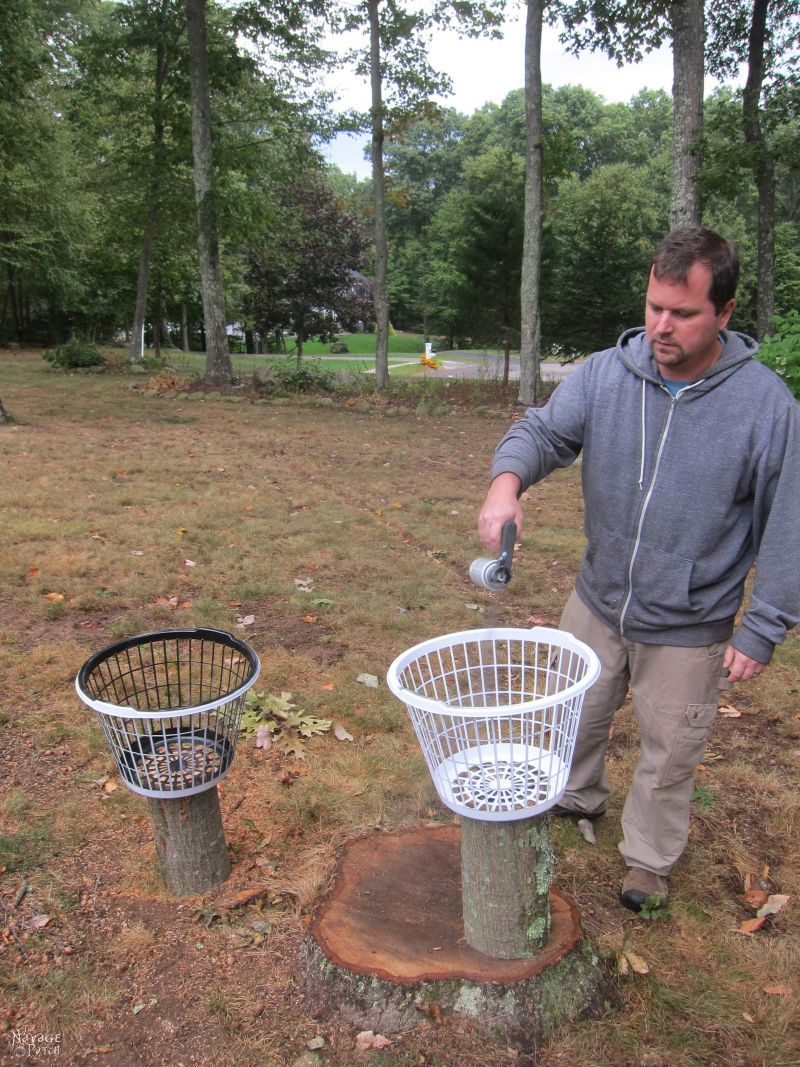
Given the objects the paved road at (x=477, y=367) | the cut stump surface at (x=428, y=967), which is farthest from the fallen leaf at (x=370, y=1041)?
the paved road at (x=477, y=367)

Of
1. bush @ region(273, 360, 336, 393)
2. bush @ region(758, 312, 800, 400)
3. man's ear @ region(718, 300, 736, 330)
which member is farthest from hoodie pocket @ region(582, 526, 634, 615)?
bush @ region(273, 360, 336, 393)

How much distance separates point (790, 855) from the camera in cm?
273

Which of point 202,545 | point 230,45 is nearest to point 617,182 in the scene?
point 230,45

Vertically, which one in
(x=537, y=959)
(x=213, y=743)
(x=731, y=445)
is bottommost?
(x=537, y=959)

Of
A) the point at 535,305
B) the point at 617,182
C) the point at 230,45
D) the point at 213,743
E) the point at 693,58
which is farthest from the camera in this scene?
the point at 617,182

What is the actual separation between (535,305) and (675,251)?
11.1 metres

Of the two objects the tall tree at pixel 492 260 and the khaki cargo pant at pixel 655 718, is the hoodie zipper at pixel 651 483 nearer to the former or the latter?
the khaki cargo pant at pixel 655 718

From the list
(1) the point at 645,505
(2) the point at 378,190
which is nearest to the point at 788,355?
(1) the point at 645,505

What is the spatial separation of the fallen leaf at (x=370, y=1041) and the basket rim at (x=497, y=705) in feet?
2.76

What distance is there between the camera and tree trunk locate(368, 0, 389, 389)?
43.5 feet

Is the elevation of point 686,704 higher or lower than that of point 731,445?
lower

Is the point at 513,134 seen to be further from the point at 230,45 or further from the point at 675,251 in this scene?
the point at 675,251

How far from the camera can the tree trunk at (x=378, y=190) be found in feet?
43.5

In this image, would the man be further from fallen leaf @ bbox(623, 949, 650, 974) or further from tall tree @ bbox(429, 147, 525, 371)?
tall tree @ bbox(429, 147, 525, 371)
